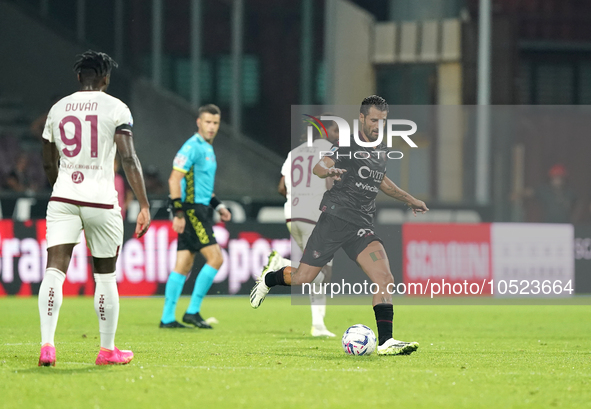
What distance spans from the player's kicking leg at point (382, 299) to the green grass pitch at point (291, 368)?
0.09m

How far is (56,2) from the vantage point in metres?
24.3

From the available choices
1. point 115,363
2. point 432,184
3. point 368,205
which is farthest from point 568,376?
point 432,184

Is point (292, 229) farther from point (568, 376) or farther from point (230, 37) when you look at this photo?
point (230, 37)

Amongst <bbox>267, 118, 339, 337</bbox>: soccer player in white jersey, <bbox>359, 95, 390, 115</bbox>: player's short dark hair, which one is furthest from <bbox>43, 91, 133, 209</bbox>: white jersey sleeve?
<bbox>267, 118, 339, 337</bbox>: soccer player in white jersey

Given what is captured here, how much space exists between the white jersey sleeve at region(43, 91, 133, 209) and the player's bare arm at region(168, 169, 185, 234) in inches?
145

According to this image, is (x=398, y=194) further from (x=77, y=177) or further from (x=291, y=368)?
(x=77, y=177)

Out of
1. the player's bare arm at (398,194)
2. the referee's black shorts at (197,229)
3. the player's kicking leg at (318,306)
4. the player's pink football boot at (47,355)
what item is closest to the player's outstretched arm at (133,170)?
the player's pink football boot at (47,355)

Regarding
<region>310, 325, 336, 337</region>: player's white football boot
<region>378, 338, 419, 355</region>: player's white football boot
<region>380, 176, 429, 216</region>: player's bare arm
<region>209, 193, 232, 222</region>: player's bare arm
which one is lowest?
<region>310, 325, 336, 337</region>: player's white football boot

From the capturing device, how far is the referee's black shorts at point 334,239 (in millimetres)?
8023

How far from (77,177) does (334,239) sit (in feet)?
7.84

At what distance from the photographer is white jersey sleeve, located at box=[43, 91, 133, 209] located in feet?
21.7

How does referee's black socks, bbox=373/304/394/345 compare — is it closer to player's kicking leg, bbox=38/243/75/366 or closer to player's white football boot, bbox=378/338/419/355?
player's white football boot, bbox=378/338/419/355

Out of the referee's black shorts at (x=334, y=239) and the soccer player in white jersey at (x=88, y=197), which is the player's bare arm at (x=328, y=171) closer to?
the referee's black shorts at (x=334, y=239)

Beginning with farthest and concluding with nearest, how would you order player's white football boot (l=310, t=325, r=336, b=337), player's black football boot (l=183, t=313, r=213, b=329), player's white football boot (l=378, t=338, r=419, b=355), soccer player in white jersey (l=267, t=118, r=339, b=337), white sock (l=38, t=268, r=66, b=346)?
player's black football boot (l=183, t=313, r=213, b=329) < soccer player in white jersey (l=267, t=118, r=339, b=337) < player's white football boot (l=310, t=325, r=336, b=337) < player's white football boot (l=378, t=338, r=419, b=355) < white sock (l=38, t=268, r=66, b=346)
